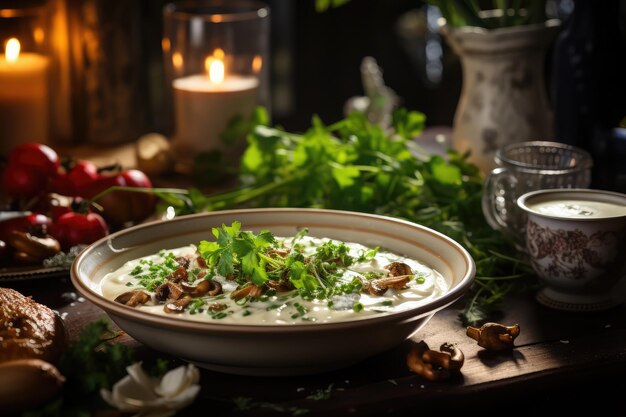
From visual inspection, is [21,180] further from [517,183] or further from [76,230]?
[517,183]

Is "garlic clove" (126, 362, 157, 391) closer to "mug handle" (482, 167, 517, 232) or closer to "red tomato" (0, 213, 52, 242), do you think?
"red tomato" (0, 213, 52, 242)

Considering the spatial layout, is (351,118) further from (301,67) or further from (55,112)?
(301,67)

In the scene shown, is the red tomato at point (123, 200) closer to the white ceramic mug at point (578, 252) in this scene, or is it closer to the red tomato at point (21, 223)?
the red tomato at point (21, 223)

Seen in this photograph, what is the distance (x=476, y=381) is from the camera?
1272mm

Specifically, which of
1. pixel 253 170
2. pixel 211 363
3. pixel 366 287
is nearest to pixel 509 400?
pixel 366 287

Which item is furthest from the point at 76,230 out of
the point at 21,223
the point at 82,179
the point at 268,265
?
the point at 268,265

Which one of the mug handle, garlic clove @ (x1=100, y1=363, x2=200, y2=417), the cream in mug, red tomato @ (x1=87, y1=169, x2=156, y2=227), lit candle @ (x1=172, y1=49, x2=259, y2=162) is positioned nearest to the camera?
garlic clove @ (x1=100, y1=363, x2=200, y2=417)

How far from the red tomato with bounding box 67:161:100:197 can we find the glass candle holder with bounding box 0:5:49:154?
56 cm

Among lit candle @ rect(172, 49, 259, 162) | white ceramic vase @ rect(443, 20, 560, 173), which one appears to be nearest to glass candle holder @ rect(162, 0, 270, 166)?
lit candle @ rect(172, 49, 259, 162)

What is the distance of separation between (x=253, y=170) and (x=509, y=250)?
2.01ft

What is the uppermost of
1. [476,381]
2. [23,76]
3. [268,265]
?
[23,76]

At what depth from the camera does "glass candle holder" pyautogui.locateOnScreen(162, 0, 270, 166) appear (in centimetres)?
243

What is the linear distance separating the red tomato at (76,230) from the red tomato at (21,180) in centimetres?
26

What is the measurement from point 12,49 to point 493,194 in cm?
138
